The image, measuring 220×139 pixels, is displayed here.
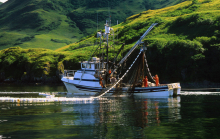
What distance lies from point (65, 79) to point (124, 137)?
4338 cm

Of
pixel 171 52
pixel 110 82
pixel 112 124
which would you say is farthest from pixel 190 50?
pixel 112 124

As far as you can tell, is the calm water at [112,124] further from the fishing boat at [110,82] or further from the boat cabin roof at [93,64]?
the boat cabin roof at [93,64]

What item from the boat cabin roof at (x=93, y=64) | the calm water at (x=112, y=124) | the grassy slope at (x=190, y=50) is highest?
the grassy slope at (x=190, y=50)

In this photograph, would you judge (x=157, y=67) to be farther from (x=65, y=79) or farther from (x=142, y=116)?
(x=142, y=116)

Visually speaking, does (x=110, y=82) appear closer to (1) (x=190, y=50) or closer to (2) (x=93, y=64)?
(2) (x=93, y=64)

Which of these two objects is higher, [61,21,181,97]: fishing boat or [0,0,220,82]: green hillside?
[0,0,220,82]: green hillside

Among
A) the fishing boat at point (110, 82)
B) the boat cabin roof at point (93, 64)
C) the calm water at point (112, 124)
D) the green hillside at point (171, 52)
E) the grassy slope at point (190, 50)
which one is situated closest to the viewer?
the calm water at point (112, 124)

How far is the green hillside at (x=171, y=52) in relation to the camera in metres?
100

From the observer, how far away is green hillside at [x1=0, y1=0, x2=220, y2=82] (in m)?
100

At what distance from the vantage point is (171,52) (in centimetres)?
10769

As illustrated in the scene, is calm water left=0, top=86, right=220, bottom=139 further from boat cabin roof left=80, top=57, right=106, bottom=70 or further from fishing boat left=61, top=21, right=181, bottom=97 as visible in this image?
boat cabin roof left=80, top=57, right=106, bottom=70

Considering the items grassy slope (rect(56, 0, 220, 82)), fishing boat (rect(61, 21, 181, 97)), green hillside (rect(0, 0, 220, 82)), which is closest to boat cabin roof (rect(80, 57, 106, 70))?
fishing boat (rect(61, 21, 181, 97))

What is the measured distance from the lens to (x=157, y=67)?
356 feet

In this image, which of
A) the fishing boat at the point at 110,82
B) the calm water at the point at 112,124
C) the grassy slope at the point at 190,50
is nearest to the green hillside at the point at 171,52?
the grassy slope at the point at 190,50
